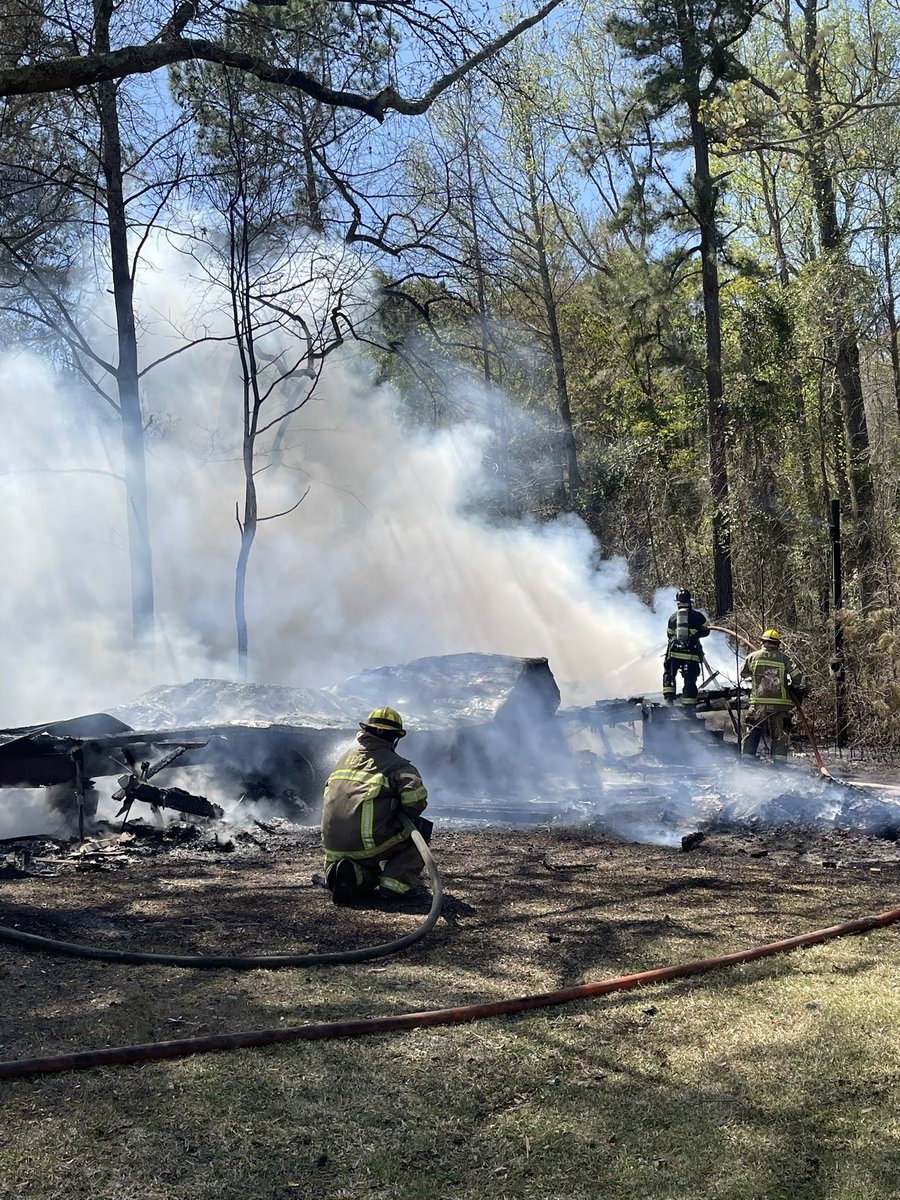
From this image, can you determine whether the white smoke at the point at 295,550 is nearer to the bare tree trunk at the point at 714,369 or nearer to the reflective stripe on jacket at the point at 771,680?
the bare tree trunk at the point at 714,369

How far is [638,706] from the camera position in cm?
1641

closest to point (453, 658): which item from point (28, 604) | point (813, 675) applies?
point (813, 675)

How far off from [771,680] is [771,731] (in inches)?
26.4

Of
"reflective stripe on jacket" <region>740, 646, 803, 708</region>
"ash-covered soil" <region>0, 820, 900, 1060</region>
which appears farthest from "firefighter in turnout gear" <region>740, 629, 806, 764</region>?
"ash-covered soil" <region>0, 820, 900, 1060</region>

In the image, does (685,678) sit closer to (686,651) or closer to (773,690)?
(686,651)

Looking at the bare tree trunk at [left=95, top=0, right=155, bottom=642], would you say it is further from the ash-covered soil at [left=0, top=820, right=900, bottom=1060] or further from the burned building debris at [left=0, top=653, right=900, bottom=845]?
the ash-covered soil at [left=0, top=820, right=900, bottom=1060]

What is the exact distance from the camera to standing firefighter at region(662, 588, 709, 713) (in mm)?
15969

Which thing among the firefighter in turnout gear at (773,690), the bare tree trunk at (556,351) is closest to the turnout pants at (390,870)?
the firefighter in turnout gear at (773,690)

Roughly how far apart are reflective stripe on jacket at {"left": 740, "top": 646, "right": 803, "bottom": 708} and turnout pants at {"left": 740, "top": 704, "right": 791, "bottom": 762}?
0.12 metres

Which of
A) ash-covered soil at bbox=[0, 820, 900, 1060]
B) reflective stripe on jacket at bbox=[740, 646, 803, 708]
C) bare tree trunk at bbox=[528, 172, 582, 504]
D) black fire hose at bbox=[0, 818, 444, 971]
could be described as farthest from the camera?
bare tree trunk at bbox=[528, 172, 582, 504]

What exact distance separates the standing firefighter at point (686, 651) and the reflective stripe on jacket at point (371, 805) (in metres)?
9.06

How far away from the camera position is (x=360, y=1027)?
15.8ft

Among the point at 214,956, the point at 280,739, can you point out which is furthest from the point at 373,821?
the point at 280,739

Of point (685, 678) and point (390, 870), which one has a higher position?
point (685, 678)
